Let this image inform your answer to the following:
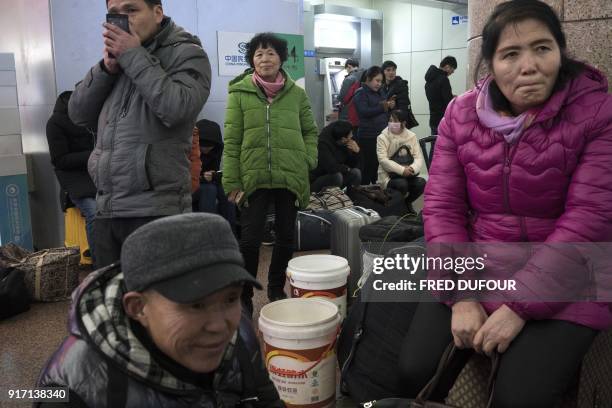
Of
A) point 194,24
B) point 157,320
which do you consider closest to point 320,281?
point 157,320

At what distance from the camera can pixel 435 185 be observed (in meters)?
2.10

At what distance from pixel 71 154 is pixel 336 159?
2.64 m

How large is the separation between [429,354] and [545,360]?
348 mm

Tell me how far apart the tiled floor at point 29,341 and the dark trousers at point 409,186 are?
9.20ft

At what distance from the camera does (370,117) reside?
7.75m

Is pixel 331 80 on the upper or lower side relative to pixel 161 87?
upper

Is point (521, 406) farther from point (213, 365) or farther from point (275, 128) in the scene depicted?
point (275, 128)

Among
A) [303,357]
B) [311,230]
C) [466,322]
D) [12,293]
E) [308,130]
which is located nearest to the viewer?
[466,322]

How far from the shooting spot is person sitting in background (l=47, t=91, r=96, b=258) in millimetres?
4648

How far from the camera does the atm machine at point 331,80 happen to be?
11.0m

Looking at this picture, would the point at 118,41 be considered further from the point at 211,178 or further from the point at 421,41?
the point at 421,41

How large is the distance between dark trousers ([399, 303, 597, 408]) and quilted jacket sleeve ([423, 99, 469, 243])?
363 mm

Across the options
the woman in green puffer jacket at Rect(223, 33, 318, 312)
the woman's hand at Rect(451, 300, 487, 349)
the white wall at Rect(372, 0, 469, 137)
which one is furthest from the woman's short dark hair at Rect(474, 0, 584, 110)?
the white wall at Rect(372, 0, 469, 137)

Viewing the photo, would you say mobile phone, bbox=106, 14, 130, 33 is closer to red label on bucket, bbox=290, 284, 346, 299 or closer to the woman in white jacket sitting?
red label on bucket, bbox=290, 284, 346, 299
